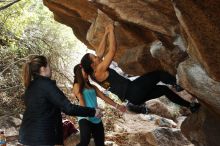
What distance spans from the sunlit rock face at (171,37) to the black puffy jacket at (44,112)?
5.18ft

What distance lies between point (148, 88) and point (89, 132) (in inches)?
46.4

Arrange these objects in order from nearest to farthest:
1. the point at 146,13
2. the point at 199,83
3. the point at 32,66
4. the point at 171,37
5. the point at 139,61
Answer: the point at 32,66 → the point at 199,83 → the point at 146,13 → the point at 171,37 → the point at 139,61

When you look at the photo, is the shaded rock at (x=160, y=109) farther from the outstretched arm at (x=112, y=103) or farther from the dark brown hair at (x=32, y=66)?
the dark brown hair at (x=32, y=66)

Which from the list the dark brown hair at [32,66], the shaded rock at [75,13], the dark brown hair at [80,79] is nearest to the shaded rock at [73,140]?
the dark brown hair at [80,79]

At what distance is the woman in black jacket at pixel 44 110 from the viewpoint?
14.3ft

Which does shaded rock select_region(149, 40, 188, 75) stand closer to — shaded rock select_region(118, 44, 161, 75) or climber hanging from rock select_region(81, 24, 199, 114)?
climber hanging from rock select_region(81, 24, 199, 114)

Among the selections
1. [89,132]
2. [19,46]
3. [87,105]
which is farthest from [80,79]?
[19,46]

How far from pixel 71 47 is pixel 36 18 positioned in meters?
1.77

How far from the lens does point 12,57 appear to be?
13.2m

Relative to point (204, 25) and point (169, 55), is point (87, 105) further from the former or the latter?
point (204, 25)

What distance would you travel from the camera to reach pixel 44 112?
444 cm

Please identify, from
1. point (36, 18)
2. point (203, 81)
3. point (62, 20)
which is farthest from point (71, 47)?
point (203, 81)

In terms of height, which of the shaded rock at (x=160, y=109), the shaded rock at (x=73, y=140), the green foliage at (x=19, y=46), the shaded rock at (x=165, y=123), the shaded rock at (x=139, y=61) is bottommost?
the shaded rock at (x=160, y=109)

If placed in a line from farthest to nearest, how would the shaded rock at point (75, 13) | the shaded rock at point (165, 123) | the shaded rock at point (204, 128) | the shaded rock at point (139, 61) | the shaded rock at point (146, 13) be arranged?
1. the shaded rock at point (165, 123)
2. the shaded rock at point (75, 13)
3. the shaded rock at point (139, 61)
4. the shaded rock at point (204, 128)
5. the shaded rock at point (146, 13)
